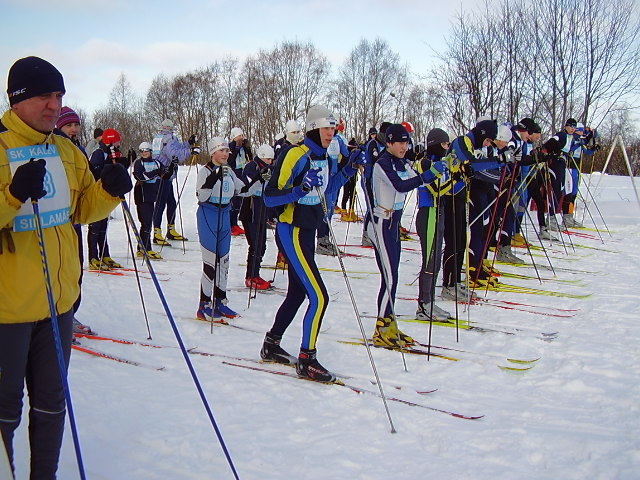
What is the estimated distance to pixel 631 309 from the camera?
5.86 meters

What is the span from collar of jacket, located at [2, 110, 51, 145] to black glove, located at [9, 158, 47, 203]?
0.28m

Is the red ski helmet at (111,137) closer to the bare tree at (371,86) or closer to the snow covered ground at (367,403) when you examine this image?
the snow covered ground at (367,403)

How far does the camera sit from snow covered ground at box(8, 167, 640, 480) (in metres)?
2.87

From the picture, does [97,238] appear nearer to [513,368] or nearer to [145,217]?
[145,217]

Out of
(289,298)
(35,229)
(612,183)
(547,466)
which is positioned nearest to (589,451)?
(547,466)

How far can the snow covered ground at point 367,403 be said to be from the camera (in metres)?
2.87

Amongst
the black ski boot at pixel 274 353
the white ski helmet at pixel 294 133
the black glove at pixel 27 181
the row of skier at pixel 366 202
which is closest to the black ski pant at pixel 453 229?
the row of skier at pixel 366 202

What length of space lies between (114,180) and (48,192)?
10.4 inches

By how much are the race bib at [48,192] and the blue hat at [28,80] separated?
207mm

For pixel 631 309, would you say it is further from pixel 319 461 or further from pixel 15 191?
pixel 15 191

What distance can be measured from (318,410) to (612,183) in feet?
61.2

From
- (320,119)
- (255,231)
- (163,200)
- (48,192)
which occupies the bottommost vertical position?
(255,231)

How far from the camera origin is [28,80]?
2080 millimetres

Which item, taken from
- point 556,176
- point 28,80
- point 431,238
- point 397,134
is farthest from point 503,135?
point 28,80
